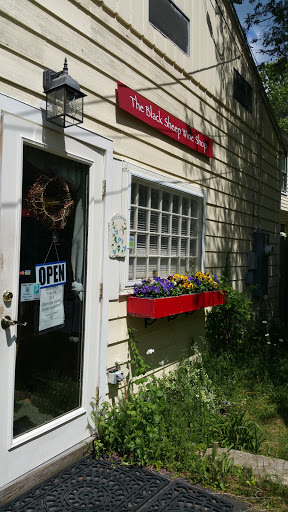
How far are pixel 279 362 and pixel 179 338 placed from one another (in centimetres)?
150

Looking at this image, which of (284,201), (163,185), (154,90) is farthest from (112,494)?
(284,201)

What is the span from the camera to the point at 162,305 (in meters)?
3.56

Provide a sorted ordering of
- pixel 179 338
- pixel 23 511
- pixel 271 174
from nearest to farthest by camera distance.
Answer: pixel 23 511
pixel 179 338
pixel 271 174

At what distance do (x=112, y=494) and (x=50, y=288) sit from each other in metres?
1.40

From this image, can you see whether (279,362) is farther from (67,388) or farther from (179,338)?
(67,388)

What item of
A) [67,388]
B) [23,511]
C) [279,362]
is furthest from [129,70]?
[279,362]

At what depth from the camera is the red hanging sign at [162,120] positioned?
11.5ft

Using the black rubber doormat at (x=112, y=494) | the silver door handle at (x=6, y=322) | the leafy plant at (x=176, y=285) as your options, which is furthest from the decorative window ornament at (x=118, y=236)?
the black rubber doormat at (x=112, y=494)

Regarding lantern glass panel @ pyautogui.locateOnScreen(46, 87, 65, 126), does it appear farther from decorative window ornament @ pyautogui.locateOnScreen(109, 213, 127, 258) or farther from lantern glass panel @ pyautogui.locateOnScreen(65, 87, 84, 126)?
decorative window ornament @ pyautogui.locateOnScreen(109, 213, 127, 258)

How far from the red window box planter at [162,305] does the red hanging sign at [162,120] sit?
169cm

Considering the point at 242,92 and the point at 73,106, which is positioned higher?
the point at 242,92

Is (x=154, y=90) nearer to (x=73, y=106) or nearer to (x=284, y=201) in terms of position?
(x=73, y=106)

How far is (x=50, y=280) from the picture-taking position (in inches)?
112

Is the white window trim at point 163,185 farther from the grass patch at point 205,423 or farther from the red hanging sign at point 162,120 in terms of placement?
the grass patch at point 205,423
